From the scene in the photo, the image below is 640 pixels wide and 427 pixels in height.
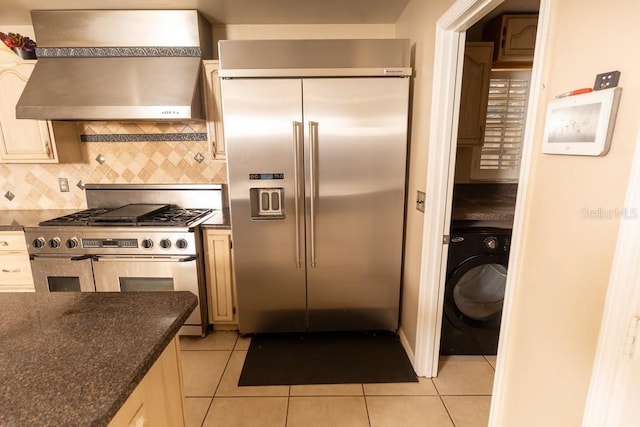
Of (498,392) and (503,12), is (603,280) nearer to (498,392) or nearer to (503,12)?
(498,392)

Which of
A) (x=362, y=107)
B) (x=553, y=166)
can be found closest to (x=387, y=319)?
(x=362, y=107)

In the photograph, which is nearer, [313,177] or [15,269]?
[313,177]

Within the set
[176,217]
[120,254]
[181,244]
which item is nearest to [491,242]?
[181,244]

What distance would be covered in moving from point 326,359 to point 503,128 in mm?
2298

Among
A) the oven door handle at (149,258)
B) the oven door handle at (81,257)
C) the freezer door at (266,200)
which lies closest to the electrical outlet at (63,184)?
the oven door handle at (81,257)

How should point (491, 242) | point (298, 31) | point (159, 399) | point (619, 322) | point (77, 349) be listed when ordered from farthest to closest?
1. point (298, 31)
2. point (491, 242)
3. point (159, 399)
4. point (77, 349)
5. point (619, 322)

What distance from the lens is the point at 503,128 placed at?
2602 millimetres

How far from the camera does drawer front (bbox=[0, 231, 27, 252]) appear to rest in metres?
2.23

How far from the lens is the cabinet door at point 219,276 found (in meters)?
2.29

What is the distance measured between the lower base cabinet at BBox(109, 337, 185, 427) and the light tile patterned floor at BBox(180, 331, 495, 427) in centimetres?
75

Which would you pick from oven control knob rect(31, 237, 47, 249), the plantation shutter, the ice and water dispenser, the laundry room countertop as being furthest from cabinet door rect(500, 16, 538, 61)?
oven control knob rect(31, 237, 47, 249)

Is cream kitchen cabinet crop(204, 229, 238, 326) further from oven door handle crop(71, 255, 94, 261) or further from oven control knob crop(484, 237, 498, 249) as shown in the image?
oven control knob crop(484, 237, 498, 249)

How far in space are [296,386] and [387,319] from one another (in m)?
0.83

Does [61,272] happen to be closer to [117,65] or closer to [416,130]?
[117,65]
